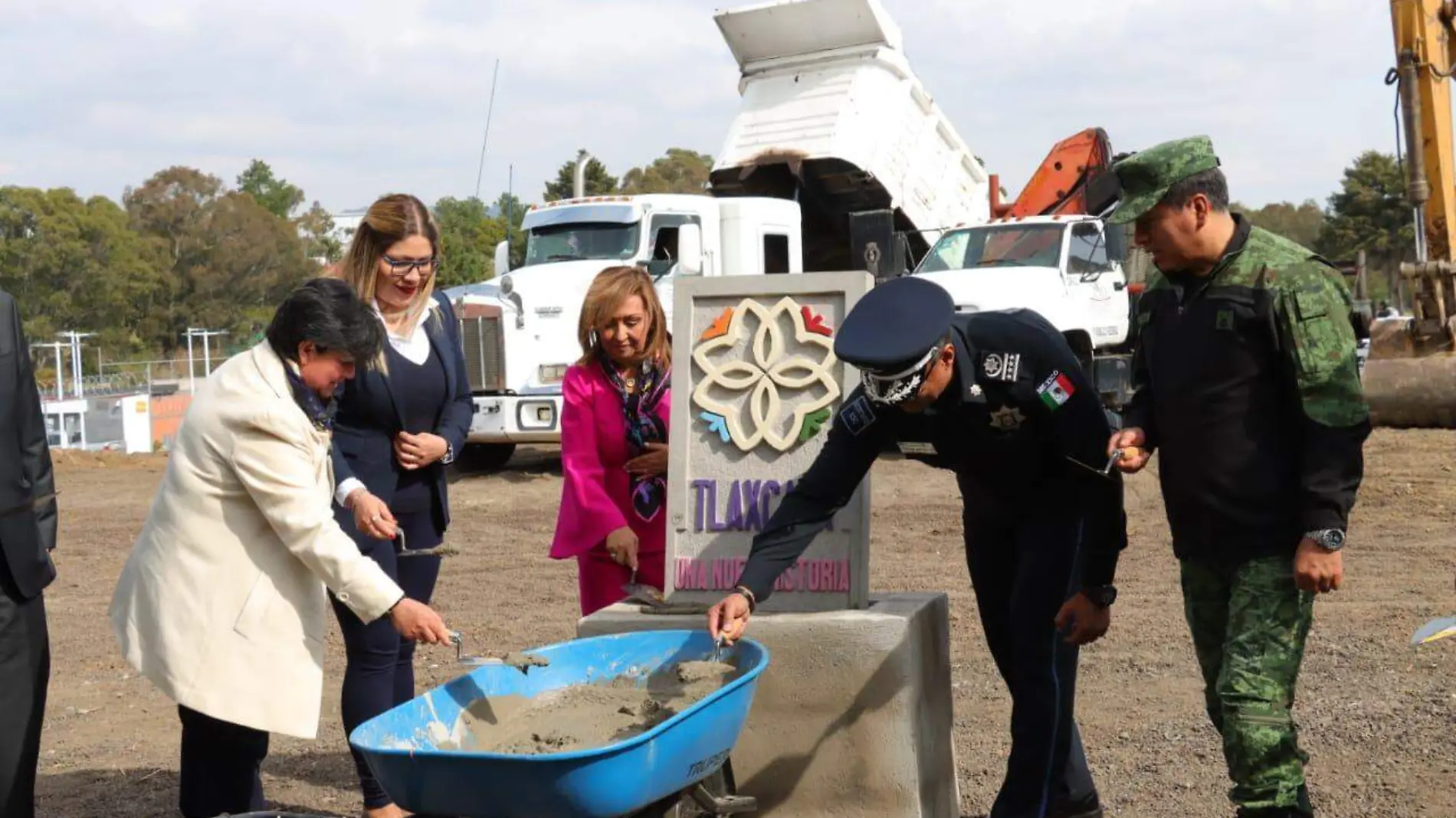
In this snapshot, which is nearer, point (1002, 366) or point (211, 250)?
point (1002, 366)

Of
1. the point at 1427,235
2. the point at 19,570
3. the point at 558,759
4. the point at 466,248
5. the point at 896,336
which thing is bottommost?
the point at 558,759

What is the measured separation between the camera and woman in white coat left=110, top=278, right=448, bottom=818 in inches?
146

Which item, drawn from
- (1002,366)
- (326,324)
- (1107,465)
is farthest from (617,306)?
(1107,465)

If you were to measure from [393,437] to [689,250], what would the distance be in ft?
31.7

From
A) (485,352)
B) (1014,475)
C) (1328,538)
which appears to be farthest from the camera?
(485,352)

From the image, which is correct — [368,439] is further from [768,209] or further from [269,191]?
[269,191]

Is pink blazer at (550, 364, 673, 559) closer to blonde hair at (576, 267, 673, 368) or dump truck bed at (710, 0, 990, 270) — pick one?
blonde hair at (576, 267, 673, 368)

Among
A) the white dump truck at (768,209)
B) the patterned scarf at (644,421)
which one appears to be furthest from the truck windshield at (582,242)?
the patterned scarf at (644,421)

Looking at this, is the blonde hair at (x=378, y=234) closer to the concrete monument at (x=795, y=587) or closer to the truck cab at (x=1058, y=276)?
the concrete monument at (x=795, y=587)

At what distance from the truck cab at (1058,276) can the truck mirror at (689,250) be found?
247cm

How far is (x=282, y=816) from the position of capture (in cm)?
336

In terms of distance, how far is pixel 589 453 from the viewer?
189 inches

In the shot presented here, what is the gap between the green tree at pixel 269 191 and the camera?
8219 centimetres

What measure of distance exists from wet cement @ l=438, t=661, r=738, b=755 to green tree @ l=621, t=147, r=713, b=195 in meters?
53.8
